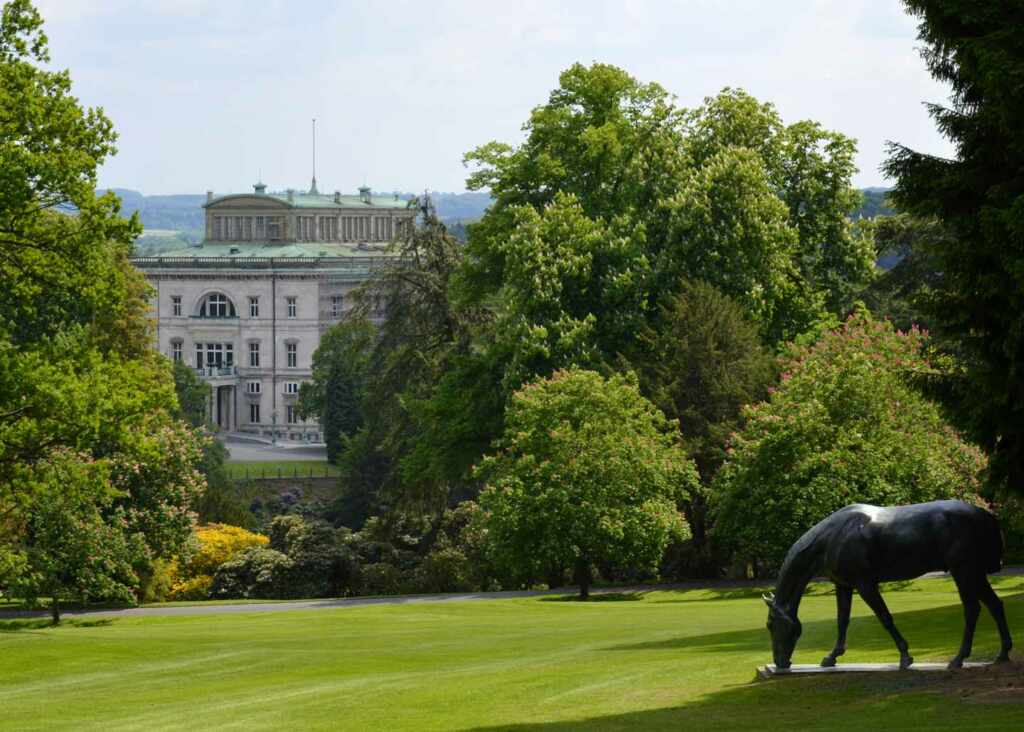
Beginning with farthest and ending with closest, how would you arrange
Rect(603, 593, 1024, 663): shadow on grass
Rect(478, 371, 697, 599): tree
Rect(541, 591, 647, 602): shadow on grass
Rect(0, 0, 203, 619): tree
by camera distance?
Rect(541, 591, 647, 602): shadow on grass
Rect(478, 371, 697, 599): tree
Rect(0, 0, 203, 619): tree
Rect(603, 593, 1024, 663): shadow on grass

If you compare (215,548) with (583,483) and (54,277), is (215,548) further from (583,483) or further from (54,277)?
(54,277)

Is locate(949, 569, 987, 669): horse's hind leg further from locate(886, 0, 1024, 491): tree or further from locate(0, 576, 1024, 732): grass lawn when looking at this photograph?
locate(886, 0, 1024, 491): tree

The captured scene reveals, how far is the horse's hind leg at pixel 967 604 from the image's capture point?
20203mm

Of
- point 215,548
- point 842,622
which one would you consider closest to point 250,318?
point 215,548

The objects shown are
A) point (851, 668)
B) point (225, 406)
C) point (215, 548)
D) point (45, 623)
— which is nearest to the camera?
point (851, 668)

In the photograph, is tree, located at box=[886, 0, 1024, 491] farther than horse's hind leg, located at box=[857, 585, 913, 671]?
No

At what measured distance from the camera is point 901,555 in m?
20.6

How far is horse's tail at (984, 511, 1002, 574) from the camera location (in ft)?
66.8

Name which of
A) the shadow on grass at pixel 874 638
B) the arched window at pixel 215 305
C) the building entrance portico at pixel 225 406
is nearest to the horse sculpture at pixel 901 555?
the shadow on grass at pixel 874 638

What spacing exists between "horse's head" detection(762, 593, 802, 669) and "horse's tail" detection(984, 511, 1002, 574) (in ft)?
6.92

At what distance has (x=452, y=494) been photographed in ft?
237

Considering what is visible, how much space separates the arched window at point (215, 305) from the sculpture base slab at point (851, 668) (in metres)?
146

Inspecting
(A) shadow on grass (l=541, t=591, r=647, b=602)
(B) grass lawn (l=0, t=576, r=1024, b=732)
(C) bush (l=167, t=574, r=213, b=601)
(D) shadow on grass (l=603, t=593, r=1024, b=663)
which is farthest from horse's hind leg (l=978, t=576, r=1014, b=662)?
(C) bush (l=167, t=574, r=213, b=601)

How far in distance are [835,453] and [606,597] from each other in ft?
24.7
